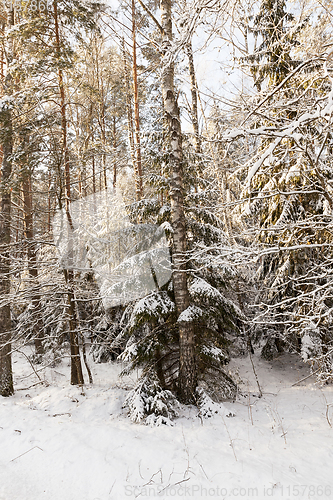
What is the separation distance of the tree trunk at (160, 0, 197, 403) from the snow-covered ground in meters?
0.61

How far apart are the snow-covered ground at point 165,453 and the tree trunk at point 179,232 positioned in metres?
0.61

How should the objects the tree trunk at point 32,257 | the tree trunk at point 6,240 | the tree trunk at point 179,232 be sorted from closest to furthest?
the tree trunk at point 179,232
the tree trunk at point 32,257
the tree trunk at point 6,240

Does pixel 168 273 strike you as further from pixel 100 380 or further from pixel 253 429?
pixel 100 380

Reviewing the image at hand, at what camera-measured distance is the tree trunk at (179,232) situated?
5.20 m

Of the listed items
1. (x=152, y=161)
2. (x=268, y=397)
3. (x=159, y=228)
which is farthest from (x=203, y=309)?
(x=152, y=161)

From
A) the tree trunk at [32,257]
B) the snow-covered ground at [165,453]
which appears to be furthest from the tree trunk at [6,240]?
the snow-covered ground at [165,453]

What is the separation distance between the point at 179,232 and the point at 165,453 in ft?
11.6

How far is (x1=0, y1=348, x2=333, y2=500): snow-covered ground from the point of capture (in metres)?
3.07

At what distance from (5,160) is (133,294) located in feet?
17.2

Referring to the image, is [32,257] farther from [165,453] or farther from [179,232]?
[165,453]

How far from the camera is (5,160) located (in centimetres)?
732

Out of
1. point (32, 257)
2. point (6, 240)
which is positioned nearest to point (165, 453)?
point (32, 257)

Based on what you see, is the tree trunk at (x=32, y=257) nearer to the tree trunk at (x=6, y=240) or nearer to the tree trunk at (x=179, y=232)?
the tree trunk at (x=6, y=240)

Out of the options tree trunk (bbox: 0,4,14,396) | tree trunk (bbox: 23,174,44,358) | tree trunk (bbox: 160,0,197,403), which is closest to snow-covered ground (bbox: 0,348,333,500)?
tree trunk (bbox: 160,0,197,403)
